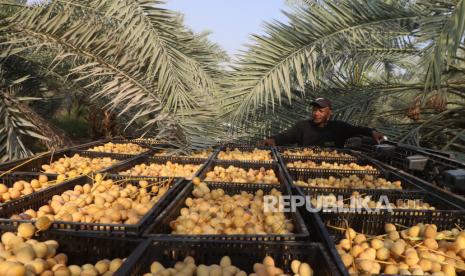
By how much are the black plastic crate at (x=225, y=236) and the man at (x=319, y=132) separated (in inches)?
78.8

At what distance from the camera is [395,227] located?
200cm

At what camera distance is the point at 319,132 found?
4.66 m

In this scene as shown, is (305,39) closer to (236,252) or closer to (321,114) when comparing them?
(321,114)

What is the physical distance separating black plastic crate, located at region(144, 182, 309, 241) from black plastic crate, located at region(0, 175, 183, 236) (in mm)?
52

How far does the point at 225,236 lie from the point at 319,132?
10.9ft

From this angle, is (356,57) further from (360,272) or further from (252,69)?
(360,272)

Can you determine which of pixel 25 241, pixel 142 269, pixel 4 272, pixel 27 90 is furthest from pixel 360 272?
pixel 27 90

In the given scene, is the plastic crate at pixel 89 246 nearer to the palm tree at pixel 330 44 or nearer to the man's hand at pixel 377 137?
the palm tree at pixel 330 44

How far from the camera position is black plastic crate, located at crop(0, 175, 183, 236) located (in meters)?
1.66

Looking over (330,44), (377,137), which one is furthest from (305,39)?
(377,137)

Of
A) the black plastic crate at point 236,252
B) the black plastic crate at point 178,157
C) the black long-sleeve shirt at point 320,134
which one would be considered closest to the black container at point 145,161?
the black plastic crate at point 178,157

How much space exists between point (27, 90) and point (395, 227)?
240 inches

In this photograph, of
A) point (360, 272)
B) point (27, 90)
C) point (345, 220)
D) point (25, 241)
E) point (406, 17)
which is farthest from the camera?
point (27, 90)

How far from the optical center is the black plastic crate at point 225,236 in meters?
1.61
